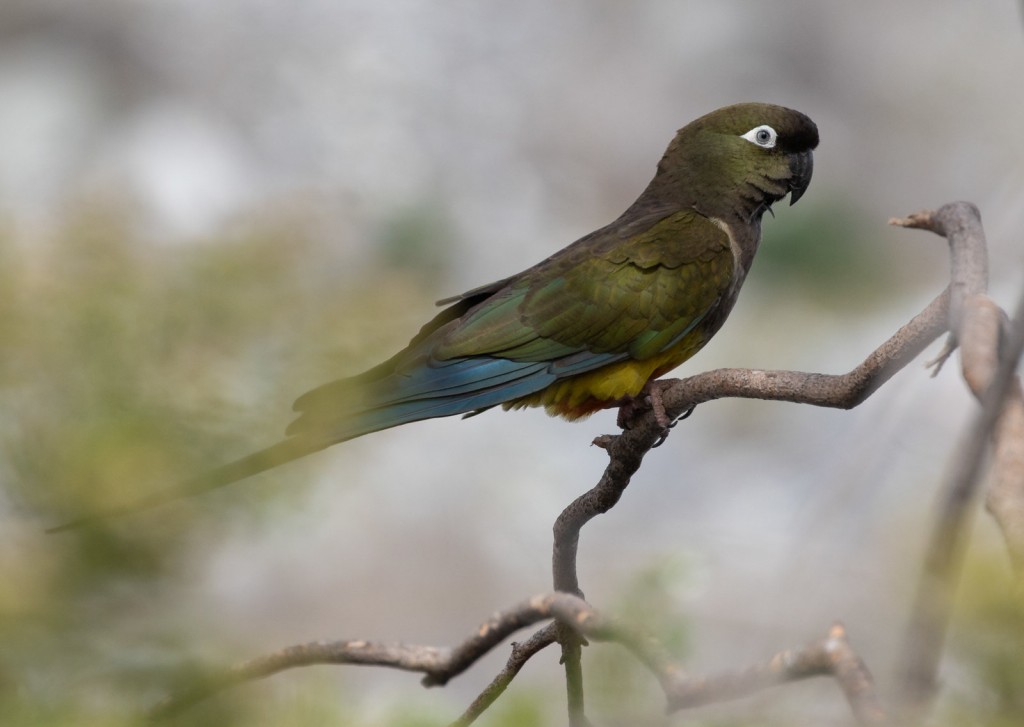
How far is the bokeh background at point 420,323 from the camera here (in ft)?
1.90

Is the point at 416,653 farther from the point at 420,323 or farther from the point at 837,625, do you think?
the point at 837,625

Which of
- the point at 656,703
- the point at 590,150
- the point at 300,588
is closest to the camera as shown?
the point at 656,703

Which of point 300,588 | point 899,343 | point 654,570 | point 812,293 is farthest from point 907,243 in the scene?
point 654,570

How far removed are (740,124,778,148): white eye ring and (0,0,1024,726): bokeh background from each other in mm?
473

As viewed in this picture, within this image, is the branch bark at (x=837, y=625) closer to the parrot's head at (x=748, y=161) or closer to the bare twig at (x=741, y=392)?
the bare twig at (x=741, y=392)

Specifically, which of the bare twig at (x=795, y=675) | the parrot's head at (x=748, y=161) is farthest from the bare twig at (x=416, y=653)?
the parrot's head at (x=748, y=161)

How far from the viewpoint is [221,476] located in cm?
62

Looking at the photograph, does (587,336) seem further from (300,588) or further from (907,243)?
(907,243)

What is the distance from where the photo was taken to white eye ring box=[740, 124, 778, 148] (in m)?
2.23

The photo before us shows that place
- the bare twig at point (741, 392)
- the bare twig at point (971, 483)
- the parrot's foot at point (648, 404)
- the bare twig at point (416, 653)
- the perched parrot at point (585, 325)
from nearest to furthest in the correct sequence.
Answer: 1. the bare twig at point (971, 483)
2. the bare twig at point (416, 653)
3. the bare twig at point (741, 392)
4. the parrot's foot at point (648, 404)
5. the perched parrot at point (585, 325)

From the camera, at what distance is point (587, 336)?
2.01 m

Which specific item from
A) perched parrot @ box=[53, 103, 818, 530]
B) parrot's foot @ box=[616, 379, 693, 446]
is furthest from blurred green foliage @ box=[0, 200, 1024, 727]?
perched parrot @ box=[53, 103, 818, 530]

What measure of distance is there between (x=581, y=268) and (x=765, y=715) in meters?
1.64

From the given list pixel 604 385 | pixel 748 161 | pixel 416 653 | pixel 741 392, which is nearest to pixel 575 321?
pixel 604 385
